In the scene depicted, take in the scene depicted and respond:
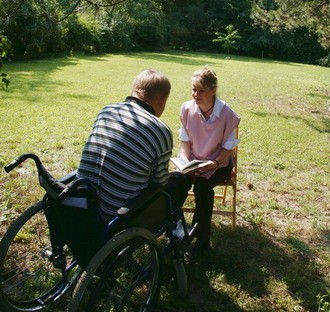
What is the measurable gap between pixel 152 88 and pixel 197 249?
4.46 ft

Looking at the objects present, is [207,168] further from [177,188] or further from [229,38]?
[229,38]

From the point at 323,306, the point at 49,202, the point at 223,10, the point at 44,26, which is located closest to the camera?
the point at 49,202

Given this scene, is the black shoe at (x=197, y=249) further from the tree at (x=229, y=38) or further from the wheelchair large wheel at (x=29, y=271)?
the tree at (x=229, y=38)

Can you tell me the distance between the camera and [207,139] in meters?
3.01

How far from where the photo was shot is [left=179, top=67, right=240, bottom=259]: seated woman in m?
2.82

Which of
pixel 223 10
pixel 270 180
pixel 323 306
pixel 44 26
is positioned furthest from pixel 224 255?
pixel 223 10

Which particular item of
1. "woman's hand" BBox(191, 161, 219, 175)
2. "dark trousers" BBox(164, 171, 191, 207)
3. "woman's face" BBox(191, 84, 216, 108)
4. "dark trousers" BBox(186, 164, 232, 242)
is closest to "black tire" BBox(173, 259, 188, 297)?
"dark trousers" BBox(164, 171, 191, 207)

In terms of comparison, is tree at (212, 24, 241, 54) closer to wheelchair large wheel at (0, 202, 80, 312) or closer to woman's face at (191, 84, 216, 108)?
woman's face at (191, 84, 216, 108)

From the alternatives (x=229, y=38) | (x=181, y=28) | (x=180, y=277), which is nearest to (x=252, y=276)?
(x=180, y=277)

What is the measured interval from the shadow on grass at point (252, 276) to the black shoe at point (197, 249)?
2.1 inches

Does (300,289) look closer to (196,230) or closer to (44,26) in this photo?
(196,230)

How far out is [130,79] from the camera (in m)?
11.8

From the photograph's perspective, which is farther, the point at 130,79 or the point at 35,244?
the point at 130,79

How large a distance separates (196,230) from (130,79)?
9.61m
